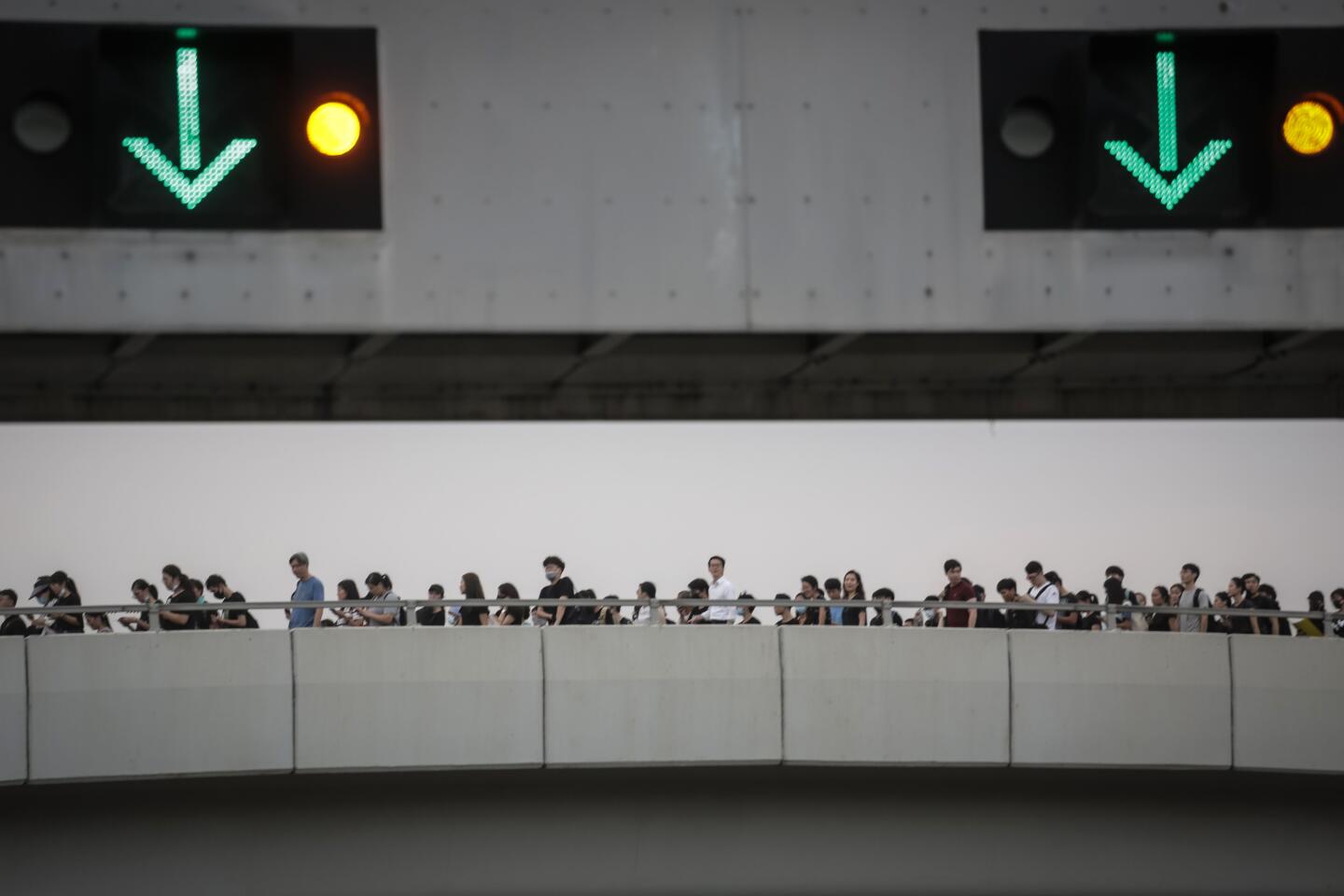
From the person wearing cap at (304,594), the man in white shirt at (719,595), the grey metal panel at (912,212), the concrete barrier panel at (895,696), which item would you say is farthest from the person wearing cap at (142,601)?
the grey metal panel at (912,212)

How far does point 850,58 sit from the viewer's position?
40.9ft

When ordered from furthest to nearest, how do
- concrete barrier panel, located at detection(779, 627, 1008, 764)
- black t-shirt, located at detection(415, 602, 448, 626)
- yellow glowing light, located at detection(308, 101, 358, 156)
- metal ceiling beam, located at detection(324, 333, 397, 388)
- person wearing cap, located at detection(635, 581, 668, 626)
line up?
A: black t-shirt, located at detection(415, 602, 448, 626)
concrete barrier panel, located at detection(779, 627, 1008, 764)
person wearing cap, located at detection(635, 581, 668, 626)
metal ceiling beam, located at detection(324, 333, 397, 388)
yellow glowing light, located at detection(308, 101, 358, 156)

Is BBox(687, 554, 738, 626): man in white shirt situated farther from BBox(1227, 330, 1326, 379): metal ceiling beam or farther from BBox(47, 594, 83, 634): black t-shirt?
BBox(1227, 330, 1326, 379): metal ceiling beam

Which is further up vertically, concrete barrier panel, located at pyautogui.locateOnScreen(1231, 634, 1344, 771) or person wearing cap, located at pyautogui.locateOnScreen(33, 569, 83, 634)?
person wearing cap, located at pyautogui.locateOnScreen(33, 569, 83, 634)

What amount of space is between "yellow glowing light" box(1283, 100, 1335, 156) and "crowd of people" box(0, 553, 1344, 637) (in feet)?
20.2

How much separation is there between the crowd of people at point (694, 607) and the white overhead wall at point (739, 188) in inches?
187

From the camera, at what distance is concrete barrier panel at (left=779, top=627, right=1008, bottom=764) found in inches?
705

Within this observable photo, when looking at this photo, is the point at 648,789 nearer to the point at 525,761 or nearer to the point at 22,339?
the point at 525,761

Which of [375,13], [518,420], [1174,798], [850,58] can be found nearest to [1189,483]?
[1174,798]

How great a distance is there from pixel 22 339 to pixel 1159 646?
9.95 metres

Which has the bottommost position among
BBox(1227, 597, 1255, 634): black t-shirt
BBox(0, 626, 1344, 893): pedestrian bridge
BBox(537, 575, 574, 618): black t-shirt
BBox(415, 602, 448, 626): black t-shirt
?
BBox(0, 626, 1344, 893): pedestrian bridge

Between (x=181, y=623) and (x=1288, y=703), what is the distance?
9.27 m

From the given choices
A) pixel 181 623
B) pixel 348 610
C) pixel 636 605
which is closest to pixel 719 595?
pixel 636 605

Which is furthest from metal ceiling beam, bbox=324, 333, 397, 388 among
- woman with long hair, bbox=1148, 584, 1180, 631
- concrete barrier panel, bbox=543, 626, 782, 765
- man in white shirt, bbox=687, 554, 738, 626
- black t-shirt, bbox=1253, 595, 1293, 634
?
black t-shirt, bbox=1253, 595, 1293, 634
